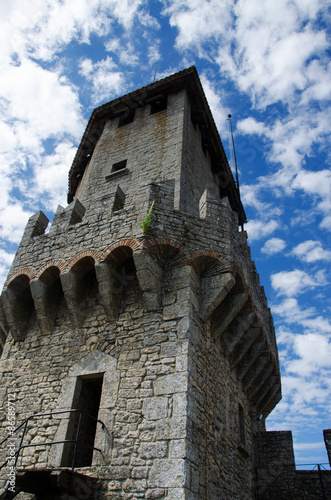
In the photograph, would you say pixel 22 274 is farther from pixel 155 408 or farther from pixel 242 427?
pixel 242 427

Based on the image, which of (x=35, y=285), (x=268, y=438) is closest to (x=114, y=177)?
(x=35, y=285)

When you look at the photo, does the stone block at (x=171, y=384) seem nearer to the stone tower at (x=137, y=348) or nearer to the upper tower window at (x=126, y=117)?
the stone tower at (x=137, y=348)

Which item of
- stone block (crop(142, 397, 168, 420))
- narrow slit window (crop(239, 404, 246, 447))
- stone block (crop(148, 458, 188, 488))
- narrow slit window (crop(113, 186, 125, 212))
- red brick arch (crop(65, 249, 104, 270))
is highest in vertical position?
narrow slit window (crop(113, 186, 125, 212))

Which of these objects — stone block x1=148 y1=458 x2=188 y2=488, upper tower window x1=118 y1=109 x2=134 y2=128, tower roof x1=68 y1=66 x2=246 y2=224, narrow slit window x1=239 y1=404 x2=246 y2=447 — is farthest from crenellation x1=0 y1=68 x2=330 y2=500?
upper tower window x1=118 y1=109 x2=134 y2=128

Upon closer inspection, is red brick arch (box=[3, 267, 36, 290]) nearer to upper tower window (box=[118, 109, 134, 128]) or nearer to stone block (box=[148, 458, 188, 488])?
stone block (box=[148, 458, 188, 488])

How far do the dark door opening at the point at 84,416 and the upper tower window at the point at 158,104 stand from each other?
8067 mm

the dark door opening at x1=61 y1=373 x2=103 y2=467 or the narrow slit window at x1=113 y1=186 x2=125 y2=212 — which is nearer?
the dark door opening at x1=61 y1=373 x2=103 y2=467

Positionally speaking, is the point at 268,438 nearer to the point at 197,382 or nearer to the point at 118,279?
the point at 197,382

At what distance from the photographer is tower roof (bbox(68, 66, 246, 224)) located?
1102 centimetres

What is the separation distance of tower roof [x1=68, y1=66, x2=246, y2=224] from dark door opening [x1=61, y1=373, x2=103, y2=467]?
7.78 m

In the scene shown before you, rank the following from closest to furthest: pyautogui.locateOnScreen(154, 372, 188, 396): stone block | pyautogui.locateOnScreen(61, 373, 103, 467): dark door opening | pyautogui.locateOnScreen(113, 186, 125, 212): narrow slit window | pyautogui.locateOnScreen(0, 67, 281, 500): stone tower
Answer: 1. pyautogui.locateOnScreen(0, 67, 281, 500): stone tower
2. pyautogui.locateOnScreen(154, 372, 188, 396): stone block
3. pyautogui.locateOnScreen(61, 373, 103, 467): dark door opening
4. pyautogui.locateOnScreen(113, 186, 125, 212): narrow slit window

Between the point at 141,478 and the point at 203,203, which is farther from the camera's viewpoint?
the point at 203,203

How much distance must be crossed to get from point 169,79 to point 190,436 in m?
9.56

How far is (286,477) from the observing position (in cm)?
862
